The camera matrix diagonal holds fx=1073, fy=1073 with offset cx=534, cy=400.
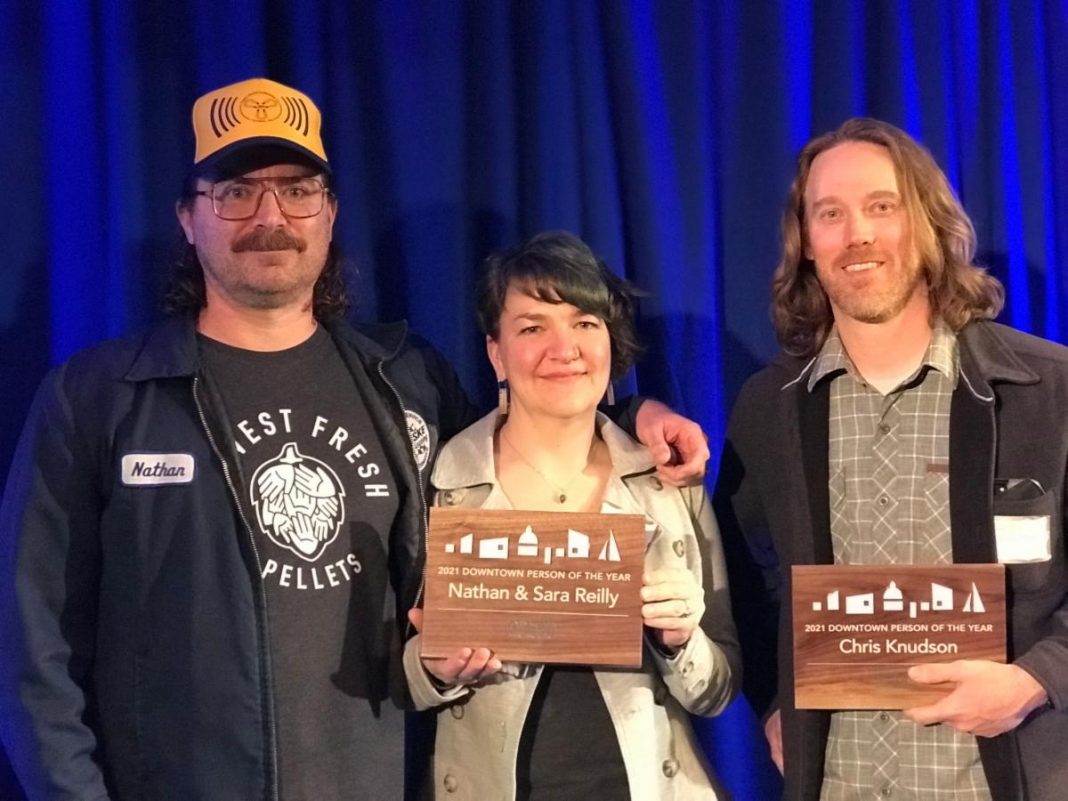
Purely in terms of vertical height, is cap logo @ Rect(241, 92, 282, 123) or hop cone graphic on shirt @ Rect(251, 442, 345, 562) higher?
cap logo @ Rect(241, 92, 282, 123)

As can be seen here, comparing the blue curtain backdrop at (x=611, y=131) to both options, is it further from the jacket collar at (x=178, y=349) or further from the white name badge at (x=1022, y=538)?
the white name badge at (x=1022, y=538)

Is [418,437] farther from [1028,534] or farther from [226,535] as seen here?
[1028,534]

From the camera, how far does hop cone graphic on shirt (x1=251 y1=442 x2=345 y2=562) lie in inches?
76.7

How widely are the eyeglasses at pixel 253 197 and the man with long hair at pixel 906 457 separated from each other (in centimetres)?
98

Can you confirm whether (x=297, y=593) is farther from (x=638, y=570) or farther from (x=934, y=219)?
(x=934, y=219)

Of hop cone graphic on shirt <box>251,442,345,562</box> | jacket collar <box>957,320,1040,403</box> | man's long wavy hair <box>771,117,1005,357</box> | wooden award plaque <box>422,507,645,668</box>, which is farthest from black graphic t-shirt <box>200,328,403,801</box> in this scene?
jacket collar <box>957,320,1040,403</box>

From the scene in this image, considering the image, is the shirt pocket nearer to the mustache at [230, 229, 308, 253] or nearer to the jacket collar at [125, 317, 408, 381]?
the jacket collar at [125, 317, 408, 381]

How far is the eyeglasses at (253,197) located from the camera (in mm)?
2068

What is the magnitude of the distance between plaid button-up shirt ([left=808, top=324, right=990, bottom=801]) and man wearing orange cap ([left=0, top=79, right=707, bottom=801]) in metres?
0.30

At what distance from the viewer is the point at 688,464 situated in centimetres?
203

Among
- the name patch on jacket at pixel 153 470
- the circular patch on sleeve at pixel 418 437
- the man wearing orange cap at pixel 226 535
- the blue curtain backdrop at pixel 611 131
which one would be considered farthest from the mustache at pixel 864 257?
the name patch on jacket at pixel 153 470

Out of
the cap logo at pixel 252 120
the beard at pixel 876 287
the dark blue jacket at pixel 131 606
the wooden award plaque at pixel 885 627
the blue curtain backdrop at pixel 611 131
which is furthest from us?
the blue curtain backdrop at pixel 611 131

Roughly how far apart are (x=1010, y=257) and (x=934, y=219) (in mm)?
591

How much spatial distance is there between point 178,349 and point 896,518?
1347 millimetres
